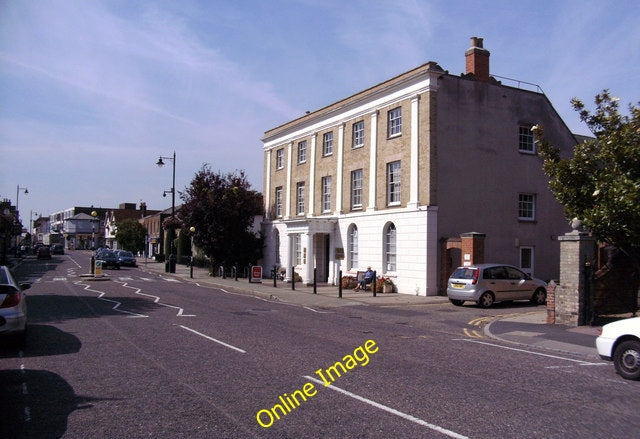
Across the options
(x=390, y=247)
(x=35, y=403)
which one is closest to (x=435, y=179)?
(x=390, y=247)

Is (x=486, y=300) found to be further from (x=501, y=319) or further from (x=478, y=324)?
(x=478, y=324)

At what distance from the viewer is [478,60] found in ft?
86.6

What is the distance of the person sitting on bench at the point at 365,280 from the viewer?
2617cm

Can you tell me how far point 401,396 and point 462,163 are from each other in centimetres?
1928

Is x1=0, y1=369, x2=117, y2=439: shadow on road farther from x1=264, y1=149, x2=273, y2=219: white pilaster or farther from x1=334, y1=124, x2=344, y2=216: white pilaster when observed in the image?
x1=264, y1=149, x2=273, y2=219: white pilaster

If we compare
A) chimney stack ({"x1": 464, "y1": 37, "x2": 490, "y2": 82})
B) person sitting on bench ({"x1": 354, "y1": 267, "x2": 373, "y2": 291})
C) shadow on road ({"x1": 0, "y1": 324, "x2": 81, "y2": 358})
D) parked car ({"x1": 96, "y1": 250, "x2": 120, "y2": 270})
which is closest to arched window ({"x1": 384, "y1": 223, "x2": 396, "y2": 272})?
person sitting on bench ({"x1": 354, "y1": 267, "x2": 373, "y2": 291})

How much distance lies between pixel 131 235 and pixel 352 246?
55175 millimetres

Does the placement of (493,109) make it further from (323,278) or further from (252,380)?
(252,380)

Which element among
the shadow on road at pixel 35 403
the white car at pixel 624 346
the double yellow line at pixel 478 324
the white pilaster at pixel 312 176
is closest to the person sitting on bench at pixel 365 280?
the white pilaster at pixel 312 176

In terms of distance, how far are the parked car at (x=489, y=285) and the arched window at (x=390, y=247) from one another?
567cm

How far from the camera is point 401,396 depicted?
7.25 m

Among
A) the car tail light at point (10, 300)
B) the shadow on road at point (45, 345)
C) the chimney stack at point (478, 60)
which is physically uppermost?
the chimney stack at point (478, 60)

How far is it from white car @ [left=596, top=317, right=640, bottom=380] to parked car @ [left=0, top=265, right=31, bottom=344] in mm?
10134

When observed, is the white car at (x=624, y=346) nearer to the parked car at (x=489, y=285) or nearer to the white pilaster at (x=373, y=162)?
the parked car at (x=489, y=285)
